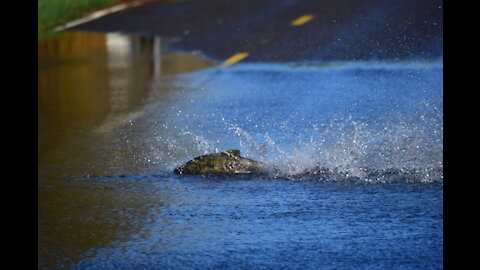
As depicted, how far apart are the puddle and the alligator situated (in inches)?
51.3

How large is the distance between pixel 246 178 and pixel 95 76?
239 inches

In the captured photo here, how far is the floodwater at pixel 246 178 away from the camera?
21.8 feet

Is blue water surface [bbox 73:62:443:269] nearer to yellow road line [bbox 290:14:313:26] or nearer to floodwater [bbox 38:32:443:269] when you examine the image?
floodwater [bbox 38:32:443:269]

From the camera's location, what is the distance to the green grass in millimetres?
19984

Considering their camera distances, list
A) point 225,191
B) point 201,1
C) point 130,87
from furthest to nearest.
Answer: point 201,1
point 130,87
point 225,191

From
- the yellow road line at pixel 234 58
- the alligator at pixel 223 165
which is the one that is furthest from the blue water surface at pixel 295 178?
the yellow road line at pixel 234 58

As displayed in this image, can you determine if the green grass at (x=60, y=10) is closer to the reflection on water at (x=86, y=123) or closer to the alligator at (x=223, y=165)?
the reflection on water at (x=86, y=123)

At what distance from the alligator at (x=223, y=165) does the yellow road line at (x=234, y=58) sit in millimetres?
5877

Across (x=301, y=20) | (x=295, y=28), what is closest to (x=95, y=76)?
(x=295, y=28)

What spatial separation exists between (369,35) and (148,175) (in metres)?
7.26

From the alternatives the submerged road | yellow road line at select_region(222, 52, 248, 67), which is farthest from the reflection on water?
the submerged road
